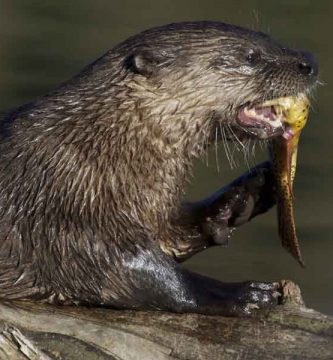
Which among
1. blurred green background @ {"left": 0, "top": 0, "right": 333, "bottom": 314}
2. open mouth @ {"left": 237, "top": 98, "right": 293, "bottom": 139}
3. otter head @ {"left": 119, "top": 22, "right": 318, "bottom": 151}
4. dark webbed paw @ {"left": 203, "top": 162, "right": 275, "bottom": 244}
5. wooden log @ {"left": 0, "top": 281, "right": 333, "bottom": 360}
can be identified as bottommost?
blurred green background @ {"left": 0, "top": 0, "right": 333, "bottom": 314}

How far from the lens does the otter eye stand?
5098 mm

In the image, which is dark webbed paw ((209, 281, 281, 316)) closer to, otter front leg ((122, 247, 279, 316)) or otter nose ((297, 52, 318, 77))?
otter front leg ((122, 247, 279, 316))

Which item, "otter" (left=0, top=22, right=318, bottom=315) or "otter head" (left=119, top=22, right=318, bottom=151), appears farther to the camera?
"otter head" (left=119, top=22, right=318, bottom=151)

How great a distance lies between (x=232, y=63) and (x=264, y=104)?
0.55 feet

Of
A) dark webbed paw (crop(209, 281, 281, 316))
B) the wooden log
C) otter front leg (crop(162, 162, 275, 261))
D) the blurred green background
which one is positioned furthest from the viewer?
the blurred green background

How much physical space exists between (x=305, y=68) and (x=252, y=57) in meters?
0.17

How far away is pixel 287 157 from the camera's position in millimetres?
5191

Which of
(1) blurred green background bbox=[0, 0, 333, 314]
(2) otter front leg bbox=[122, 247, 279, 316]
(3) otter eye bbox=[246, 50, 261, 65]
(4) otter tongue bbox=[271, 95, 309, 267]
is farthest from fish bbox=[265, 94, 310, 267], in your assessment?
(1) blurred green background bbox=[0, 0, 333, 314]

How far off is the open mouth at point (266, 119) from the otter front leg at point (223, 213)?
24 cm

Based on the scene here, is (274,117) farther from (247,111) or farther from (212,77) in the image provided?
(212,77)

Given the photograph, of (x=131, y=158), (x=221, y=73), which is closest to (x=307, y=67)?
(x=221, y=73)

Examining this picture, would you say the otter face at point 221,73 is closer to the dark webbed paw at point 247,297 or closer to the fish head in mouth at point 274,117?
the fish head in mouth at point 274,117

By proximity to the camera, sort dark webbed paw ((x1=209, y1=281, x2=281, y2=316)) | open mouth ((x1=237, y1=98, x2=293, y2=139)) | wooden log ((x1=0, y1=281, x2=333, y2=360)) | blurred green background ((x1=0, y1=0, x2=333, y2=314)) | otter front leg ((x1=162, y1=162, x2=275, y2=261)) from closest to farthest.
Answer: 1. wooden log ((x1=0, y1=281, x2=333, y2=360))
2. dark webbed paw ((x1=209, y1=281, x2=281, y2=316))
3. open mouth ((x1=237, y1=98, x2=293, y2=139))
4. otter front leg ((x1=162, y1=162, x2=275, y2=261))
5. blurred green background ((x1=0, y1=0, x2=333, y2=314))

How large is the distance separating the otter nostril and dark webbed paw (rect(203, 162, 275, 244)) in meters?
0.37
